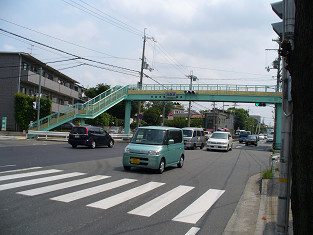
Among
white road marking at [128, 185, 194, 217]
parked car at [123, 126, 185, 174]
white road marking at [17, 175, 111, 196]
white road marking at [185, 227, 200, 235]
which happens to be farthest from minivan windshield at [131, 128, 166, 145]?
white road marking at [185, 227, 200, 235]

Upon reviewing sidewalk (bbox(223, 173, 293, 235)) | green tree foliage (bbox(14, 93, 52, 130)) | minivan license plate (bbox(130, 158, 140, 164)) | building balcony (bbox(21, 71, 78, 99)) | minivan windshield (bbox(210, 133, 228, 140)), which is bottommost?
sidewalk (bbox(223, 173, 293, 235))

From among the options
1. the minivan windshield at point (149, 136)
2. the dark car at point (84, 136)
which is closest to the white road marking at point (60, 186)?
the minivan windshield at point (149, 136)

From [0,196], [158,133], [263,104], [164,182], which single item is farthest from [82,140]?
[263,104]

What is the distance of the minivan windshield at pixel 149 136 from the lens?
11.7m

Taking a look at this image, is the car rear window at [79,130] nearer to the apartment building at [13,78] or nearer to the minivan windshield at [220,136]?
the minivan windshield at [220,136]

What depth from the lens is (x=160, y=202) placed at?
703cm

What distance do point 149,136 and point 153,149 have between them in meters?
0.96

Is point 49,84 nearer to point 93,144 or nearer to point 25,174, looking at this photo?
point 93,144

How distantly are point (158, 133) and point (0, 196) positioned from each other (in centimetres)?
652

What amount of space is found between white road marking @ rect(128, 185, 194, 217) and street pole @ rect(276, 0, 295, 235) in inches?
101

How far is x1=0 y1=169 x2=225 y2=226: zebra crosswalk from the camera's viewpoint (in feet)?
20.8

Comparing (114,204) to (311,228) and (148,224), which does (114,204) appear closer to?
(148,224)

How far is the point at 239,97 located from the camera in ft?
105

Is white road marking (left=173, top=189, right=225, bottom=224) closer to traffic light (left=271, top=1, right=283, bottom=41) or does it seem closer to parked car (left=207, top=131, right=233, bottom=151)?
traffic light (left=271, top=1, right=283, bottom=41)
